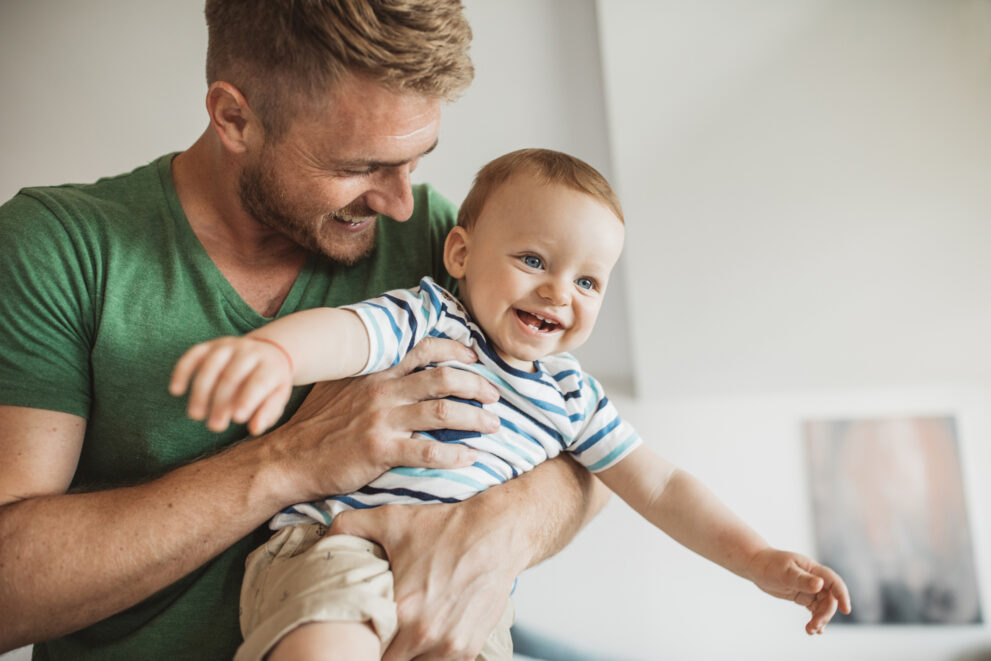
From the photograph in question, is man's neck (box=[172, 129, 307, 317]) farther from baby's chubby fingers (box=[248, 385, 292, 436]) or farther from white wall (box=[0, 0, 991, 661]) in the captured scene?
white wall (box=[0, 0, 991, 661])

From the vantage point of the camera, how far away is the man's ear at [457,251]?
1174 mm

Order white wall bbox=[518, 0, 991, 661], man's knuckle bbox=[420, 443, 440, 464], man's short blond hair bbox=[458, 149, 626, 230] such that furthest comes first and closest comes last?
white wall bbox=[518, 0, 991, 661]
man's short blond hair bbox=[458, 149, 626, 230]
man's knuckle bbox=[420, 443, 440, 464]

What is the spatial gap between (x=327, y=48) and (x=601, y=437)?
79 cm

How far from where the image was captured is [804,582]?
3.36 feet

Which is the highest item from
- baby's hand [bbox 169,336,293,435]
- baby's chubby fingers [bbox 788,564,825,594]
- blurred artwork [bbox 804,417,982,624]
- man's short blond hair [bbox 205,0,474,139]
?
man's short blond hair [bbox 205,0,474,139]

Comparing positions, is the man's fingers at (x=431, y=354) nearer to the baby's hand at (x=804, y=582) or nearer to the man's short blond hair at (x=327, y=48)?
the man's short blond hair at (x=327, y=48)

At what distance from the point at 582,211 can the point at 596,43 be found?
52.6 inches

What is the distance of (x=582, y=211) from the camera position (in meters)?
1.08

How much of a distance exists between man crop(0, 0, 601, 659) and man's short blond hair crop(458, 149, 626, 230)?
0.13m

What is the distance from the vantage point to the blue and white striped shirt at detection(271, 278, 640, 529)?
1.02 meters

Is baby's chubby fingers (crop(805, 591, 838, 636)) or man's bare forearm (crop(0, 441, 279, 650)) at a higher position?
man's bare forearm (crop(0, 441, 279, 650))

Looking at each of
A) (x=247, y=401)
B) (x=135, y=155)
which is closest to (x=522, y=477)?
(x=247, y=401)

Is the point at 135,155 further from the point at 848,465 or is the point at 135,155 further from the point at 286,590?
the point at 848,465

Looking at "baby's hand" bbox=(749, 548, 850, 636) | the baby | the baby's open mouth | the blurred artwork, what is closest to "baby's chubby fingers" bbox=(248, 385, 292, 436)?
the baby
